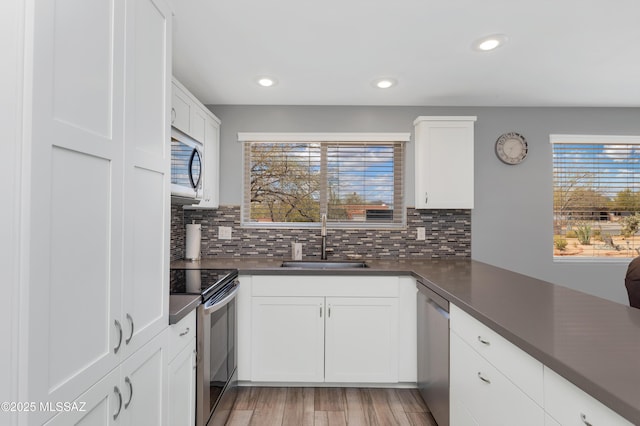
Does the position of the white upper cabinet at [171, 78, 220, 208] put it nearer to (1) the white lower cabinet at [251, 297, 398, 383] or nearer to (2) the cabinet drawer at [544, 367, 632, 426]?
(1) the white lower cabinet at [251, 297, 398, 383]

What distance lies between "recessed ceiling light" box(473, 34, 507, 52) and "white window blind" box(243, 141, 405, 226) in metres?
1.26

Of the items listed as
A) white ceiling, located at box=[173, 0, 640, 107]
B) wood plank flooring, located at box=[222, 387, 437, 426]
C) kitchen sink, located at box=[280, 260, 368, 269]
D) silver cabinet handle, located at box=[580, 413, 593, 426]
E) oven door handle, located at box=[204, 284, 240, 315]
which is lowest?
wood plank flooring, located at box=[222, 387, 437, 426]

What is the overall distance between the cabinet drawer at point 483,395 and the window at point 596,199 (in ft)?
7.26

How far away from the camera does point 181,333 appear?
1583 millimetres

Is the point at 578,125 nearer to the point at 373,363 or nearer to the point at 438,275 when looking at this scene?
the point at 438,275

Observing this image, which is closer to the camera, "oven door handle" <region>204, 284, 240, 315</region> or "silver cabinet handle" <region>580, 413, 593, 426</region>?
"silver cabinet handle" <region>580, 413, 593, 426</region>

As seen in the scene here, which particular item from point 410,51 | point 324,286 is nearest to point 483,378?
point 324,286

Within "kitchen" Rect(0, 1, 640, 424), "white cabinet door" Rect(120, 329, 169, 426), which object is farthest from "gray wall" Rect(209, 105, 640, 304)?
"white cabinet door" Rect(120, 329, 169, 426)

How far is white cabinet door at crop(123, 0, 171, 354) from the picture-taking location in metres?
1.12

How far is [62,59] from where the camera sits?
823 millimetres

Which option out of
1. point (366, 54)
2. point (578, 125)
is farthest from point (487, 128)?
point (366, 54)

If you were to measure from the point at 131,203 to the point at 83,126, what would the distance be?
31 centimetres

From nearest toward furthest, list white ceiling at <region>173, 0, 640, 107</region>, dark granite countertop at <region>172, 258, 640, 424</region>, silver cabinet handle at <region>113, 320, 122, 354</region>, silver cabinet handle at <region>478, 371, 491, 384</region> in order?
dark granite countertop at <region>172, 258, 640, 424</region> < silver cabinet handle at <region>113, 320, 122, 354</region> < silver cabinet handle at <region>478, 371, 491, 384</region> < white ceiling at <region>173, 0, 640, 107</region>

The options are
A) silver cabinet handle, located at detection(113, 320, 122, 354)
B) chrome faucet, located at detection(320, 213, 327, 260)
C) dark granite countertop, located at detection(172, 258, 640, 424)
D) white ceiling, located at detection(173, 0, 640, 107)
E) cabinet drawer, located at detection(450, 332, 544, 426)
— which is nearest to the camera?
dark granite countertop, located at detection(172, 258, 640, 424)
